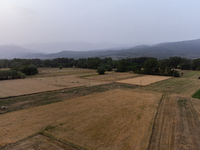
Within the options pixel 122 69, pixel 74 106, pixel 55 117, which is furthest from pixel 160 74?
pixel 55 117

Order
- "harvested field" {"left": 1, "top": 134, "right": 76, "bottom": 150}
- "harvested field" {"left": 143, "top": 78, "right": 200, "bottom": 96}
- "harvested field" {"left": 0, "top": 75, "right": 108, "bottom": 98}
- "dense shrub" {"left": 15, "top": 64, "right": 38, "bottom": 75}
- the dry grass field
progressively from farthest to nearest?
"dense shrub" {"left": 15, "top": 64, "right": 38, "bottom": 75}, "harvested field" {"left": 143, "top": 78, "right": 200, "bottom": 96}, "harvested field" {"left": 0, "top": 75, "right": 108, "bottom": 98}, the dry grass field, "harvested field" {"left": 1, "top": 134, "right": 76, "bottom": 150}

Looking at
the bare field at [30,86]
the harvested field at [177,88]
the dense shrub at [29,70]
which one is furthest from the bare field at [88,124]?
the dense shrub at [29,70]

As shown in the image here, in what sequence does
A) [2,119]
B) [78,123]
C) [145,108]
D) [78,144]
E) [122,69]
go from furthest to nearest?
[122,69] < [145,108] < [2,119] < [78,123] < [78,144]

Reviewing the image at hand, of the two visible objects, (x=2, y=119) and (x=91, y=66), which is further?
(x=91, y=66)

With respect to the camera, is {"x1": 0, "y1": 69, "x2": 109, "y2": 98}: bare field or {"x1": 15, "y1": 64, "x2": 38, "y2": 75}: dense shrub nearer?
{"x1": 0, "y1": 69, "x2": 109, "y2": 98}: bare field

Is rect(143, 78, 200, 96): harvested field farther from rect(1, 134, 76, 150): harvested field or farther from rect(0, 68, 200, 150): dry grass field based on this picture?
rect(1, 134, 76, 150): harvested field

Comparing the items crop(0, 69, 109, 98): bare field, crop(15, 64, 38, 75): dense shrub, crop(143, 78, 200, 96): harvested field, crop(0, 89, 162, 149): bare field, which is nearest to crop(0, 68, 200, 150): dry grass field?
crop(0, 89, 162, 149): bare field

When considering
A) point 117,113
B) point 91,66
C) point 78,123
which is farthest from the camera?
point 91,66

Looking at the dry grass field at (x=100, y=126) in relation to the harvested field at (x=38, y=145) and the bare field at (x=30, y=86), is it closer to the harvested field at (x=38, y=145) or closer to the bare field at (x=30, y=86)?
the harvested field at (x=38, y=145)

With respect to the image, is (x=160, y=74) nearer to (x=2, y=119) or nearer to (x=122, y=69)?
(x=122, y=69)
